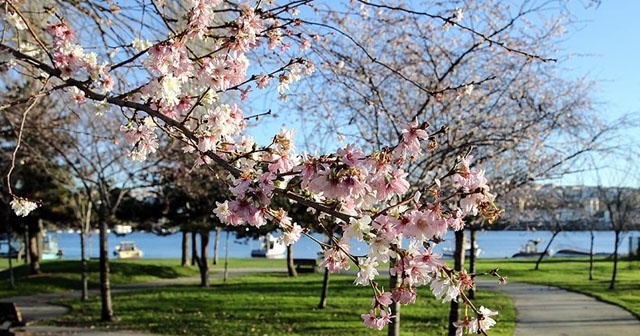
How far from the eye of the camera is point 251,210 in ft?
7.05

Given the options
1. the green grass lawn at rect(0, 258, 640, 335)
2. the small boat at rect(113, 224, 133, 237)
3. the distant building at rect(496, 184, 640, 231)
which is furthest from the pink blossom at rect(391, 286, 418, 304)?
the small boat at rect(113, 224, 133, 237)

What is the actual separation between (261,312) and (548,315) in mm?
5450

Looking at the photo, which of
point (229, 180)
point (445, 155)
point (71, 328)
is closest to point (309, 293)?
point (71, 328)

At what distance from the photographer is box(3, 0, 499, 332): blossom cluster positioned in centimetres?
211

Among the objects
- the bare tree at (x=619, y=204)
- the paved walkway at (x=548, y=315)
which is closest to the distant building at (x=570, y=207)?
the bare tree at (x=619, y=204)

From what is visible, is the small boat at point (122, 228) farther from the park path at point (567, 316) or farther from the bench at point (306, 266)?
the park path at point (567, 316)

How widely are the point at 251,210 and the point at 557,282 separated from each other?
1894 centimetres

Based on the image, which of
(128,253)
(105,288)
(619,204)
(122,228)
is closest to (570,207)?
(619,204)

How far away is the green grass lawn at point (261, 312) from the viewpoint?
10.8 meters

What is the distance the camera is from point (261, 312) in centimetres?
1285

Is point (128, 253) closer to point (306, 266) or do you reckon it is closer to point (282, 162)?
point (306, 266)

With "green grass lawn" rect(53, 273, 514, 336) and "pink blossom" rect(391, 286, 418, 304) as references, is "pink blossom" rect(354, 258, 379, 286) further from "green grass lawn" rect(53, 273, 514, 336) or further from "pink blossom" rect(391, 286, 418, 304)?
"green grass lawn" rect(53, 273, 514, 336)

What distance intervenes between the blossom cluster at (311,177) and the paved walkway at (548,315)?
7.62m

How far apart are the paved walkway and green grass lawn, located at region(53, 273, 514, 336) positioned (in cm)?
37
